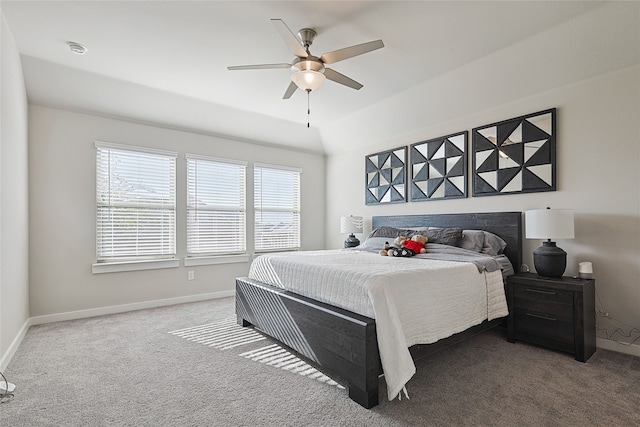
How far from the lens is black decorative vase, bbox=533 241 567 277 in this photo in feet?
9.41

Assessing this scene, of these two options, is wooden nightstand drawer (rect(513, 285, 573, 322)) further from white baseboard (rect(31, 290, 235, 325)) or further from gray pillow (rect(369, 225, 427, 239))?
white baseboard (rect(31, 290, 235, 325))

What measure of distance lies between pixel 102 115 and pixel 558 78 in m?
5.05

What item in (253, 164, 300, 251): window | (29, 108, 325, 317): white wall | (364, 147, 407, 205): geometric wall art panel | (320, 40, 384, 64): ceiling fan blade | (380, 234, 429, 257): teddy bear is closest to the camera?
(320, 40, 384, 64): ceiling fan blade

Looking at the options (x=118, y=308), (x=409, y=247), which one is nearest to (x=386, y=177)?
(x=409, y=247)

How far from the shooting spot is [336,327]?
2.18 m

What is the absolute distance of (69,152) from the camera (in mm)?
3834

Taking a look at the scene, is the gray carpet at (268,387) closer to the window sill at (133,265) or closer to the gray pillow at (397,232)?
the window sill at (133,265)

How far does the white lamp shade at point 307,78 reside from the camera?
8.72ft

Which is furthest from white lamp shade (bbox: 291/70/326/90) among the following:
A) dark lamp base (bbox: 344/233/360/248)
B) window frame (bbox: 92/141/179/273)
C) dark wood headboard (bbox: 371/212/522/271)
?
dark lamp base (bbox: 344/233/360/248)

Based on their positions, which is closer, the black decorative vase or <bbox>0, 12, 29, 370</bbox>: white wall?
<bbox>0, 12, 29, 370</bbox>: white wall

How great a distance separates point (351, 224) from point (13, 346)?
4069mm

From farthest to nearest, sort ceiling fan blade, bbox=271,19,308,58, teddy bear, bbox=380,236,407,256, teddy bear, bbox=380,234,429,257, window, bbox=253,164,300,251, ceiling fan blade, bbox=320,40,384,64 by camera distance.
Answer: window, bbox=253,164,300,251, teddy bear, bbox=380,236,407,256, teddy bear, bbox=380,234,429,257, ceiling fan blade, bbox=320,40,384,64, ceiling fan blade, bbox=271,19,308,58

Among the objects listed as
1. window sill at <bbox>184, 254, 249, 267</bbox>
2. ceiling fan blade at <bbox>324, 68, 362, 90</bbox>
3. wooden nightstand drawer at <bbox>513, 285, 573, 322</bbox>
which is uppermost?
ceiling fan blade at <bbox>324, 68, 362, 90</bbox>

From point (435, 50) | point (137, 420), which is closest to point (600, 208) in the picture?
point (435, 50)
